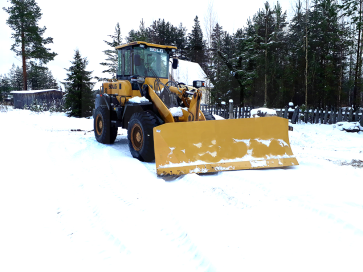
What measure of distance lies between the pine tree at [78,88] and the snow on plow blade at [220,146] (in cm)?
1574

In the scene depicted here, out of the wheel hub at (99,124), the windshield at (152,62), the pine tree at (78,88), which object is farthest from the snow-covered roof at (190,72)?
the windshield at (152,62)

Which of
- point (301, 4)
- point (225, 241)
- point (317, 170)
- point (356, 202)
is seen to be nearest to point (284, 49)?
point (301, 4)

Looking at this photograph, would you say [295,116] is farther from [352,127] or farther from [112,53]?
[112,53]

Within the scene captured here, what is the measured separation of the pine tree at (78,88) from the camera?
1877 centimetres

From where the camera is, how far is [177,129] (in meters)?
4.97

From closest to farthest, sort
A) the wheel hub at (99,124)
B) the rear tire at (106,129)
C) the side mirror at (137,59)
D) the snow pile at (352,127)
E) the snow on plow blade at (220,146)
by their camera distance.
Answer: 1. the snow on plow blade at (220,146)
2. the side mirror at (137,59)
3. the rear tire at (106,129)
4. the wheel hub at (99,124)
5. the snow pile at (352,127)

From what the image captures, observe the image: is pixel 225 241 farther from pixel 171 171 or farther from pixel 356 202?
pixel 171 171

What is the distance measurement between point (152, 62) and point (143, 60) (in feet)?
0.87

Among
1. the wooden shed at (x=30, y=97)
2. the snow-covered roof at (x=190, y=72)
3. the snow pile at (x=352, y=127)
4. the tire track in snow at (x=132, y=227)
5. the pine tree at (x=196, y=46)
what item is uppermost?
the pine tree at (x=196, y=46)

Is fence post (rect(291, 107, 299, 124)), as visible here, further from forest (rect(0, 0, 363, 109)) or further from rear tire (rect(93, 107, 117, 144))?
rear tire (rect(93, 107, 117, 144))

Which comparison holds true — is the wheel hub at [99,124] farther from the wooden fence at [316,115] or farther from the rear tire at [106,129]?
the wooden fence at [316,115]

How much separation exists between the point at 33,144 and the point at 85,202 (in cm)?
434

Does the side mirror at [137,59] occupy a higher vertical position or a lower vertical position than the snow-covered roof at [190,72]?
lower

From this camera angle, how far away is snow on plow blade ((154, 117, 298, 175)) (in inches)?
190
